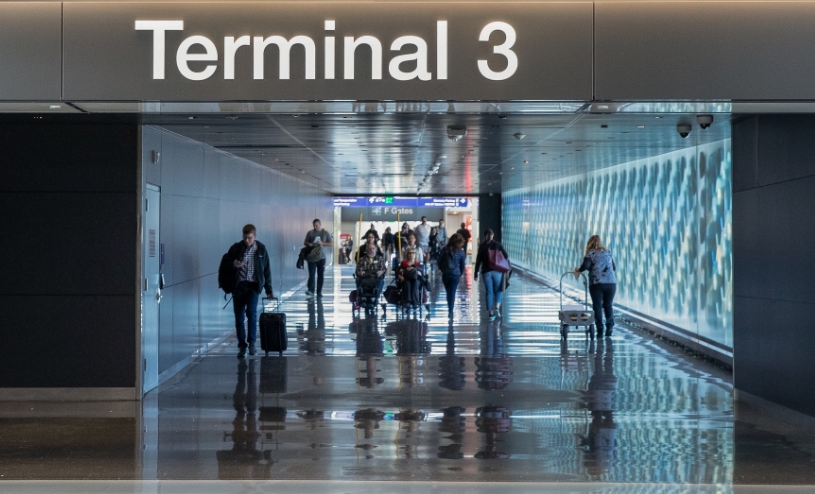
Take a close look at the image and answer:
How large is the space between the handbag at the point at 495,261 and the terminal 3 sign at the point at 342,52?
11.1 metres

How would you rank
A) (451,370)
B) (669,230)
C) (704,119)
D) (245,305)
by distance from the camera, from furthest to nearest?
(669,230) → (245,305) → (451,370) → (704,119)

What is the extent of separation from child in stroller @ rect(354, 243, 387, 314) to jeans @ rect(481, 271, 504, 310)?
2.17m

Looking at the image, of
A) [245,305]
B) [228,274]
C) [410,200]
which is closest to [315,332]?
[245,305]

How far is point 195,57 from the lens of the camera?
6.57 metres

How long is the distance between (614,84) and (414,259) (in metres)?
12.0

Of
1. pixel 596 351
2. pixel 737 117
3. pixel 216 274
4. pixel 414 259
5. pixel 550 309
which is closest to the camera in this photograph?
pixel 737 117

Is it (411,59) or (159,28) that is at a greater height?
(159,28)

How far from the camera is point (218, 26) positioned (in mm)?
6562

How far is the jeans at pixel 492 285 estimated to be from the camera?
1791 cm

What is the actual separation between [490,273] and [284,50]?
11650mm

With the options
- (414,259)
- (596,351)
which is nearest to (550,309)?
(414,259)

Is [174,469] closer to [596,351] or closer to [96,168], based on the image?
[96,168]

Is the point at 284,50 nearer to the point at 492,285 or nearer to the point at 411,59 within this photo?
the point at 411,59

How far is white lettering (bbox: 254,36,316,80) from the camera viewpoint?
659 cm
